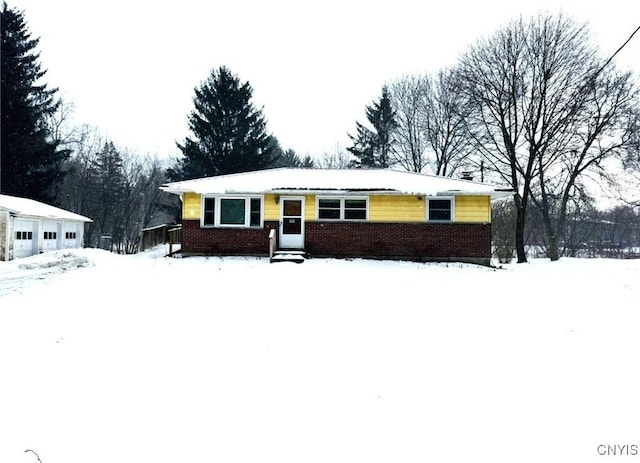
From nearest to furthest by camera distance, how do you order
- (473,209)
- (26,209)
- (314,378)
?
(314,378) → (473,209) → (26,209)

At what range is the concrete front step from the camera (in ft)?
45.2

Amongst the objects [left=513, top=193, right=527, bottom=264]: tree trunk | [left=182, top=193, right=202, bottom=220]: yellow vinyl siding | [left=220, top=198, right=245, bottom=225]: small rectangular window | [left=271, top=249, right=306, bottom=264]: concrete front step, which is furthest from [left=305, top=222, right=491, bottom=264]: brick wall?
[left=513, top=193, right=527, bottom=264]: tree trunk

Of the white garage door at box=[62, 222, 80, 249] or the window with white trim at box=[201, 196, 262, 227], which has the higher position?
the window with white trim at box=[201, 196, 262, 227]

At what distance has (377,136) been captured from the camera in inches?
1293

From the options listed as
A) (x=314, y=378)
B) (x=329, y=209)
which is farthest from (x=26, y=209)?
(x=314, y=378)

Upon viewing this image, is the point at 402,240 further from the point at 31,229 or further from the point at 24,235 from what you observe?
the point at 31,229

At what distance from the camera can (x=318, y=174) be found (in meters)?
17.8

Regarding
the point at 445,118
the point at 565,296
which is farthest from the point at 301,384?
the point at 445,118

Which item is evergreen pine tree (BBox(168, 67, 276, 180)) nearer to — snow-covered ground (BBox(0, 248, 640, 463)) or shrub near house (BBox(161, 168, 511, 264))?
shrub near house (BBox(161, 168, 511, 264))

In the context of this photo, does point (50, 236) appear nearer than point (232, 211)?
No

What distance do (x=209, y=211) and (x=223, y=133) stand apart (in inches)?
658

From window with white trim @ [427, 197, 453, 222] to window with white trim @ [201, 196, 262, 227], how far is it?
7124 millimetres

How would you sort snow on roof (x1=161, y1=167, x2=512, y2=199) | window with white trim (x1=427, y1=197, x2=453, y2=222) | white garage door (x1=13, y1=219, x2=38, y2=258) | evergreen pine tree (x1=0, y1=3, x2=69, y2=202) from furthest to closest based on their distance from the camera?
evergreen pine tree (x1=0, y1=3, x2=69, y2=202) → white garage door (x1=13, y1=219, x2=38, y2=258) → window with white trim (x1=427, y1=197, x2=453, y2=222) → snow on roof (x1=161, y1=167, x2=512, y2=199)

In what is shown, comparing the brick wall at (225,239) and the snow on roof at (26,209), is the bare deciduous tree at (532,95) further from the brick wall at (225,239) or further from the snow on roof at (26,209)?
the snow on roof at (26,209)
